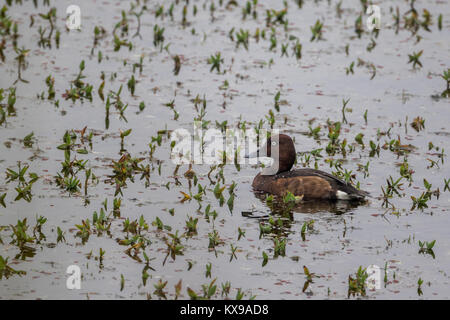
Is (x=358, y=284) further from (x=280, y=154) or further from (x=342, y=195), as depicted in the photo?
(x=280, y=154)

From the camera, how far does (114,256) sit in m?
9.89

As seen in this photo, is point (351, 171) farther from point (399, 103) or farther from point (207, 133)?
point (399, 103)

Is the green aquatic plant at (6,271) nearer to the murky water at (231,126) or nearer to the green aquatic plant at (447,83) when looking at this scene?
the murky water at (231,126)

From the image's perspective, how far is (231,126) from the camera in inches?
579

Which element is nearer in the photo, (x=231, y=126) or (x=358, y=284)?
(x=358, y=284)

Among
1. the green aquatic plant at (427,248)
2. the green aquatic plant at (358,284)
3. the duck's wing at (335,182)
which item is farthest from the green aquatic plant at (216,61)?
the green aquatic plant at (358,284)

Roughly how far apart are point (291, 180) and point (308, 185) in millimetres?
291

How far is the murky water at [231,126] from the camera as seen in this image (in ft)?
31.6

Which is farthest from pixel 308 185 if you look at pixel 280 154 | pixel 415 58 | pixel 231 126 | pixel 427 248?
pixel 415 58

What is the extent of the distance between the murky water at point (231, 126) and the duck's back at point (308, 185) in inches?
7.5

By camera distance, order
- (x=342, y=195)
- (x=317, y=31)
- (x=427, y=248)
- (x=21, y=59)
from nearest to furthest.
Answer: (x=427, y=248) < (x=342, y=195) < (x=21, y=59) < (x=317, y=31)

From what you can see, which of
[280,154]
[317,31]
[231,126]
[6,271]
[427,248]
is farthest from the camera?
[317,31]

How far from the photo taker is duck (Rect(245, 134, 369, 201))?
12023mm

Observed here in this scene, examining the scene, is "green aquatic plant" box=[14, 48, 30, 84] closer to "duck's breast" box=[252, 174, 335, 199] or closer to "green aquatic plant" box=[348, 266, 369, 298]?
"duck's breast" box=[252, 174, 335, 199]
